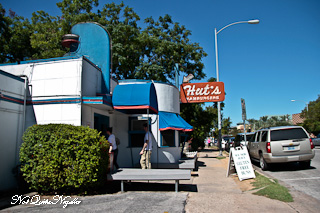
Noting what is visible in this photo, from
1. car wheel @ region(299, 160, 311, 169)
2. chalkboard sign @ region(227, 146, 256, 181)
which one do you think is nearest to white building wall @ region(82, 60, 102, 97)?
chalkboard sign @ region(227, 146, 256, 181)

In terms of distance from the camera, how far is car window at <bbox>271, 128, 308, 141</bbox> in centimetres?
1030

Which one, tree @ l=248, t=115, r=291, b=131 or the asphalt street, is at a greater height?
tree @ l=248, t=115, r=291, b=131

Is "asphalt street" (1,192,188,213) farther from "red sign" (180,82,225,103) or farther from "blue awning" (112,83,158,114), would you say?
"red sign" (180,82,225,103)

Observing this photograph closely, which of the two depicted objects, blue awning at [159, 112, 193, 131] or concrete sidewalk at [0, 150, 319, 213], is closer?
concrete sidewalk at [0, 150, 319, 213]

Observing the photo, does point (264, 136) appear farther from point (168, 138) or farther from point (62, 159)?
point (62, 159)

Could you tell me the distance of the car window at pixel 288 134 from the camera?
10.3 metres

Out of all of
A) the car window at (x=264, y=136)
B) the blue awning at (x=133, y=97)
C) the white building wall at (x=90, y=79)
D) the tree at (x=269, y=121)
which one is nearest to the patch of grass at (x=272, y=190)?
the car window at (x=264, y=136)

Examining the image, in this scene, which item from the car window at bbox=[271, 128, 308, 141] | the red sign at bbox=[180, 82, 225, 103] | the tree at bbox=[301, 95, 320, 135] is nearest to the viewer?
the car window at bbox=[271, 128, 308, 141]

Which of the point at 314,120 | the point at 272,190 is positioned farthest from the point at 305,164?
the point at 314,120

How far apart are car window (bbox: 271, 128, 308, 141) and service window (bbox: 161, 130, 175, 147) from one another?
4.43 meters

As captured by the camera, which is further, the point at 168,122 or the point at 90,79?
the point at 168,122

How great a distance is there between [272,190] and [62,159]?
580cm

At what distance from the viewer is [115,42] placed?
2278cm

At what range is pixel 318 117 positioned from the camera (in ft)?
128
